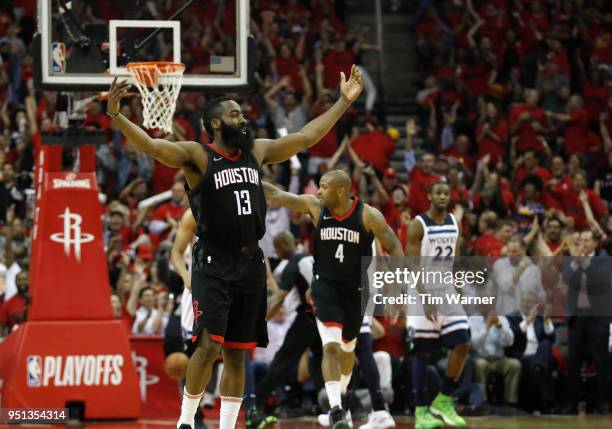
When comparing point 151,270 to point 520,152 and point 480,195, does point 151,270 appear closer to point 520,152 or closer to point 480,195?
point 480,195

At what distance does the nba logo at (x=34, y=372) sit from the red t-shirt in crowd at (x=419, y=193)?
258 inches

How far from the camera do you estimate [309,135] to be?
8.62m

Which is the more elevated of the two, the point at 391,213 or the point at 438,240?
the point at 391,213

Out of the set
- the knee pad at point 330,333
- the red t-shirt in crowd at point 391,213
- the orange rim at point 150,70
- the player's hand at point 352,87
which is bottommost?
the knee pad at point 330,333

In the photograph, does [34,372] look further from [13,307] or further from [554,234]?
[554,234]

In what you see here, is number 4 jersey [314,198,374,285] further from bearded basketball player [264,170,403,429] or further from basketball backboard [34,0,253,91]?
basketball backboard [34,0,253,91]

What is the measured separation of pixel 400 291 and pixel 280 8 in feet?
34.8

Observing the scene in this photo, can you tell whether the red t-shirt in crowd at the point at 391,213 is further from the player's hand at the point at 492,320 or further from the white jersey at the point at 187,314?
the white jersey at the point at 187,314

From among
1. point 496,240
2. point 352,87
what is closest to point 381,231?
point 352,87

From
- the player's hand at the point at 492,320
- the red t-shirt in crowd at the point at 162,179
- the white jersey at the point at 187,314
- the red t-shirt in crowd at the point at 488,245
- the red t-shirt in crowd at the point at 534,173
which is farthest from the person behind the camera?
the red t-shirt in crowd at the point at 534,173

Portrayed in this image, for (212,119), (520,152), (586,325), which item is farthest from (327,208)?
(520,152)

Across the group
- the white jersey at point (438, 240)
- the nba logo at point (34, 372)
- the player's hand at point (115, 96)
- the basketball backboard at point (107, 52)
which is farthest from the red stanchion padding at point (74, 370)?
the player's hand at point (115, 96)

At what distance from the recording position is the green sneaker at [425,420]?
12.0 m

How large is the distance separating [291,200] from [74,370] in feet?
9.48
